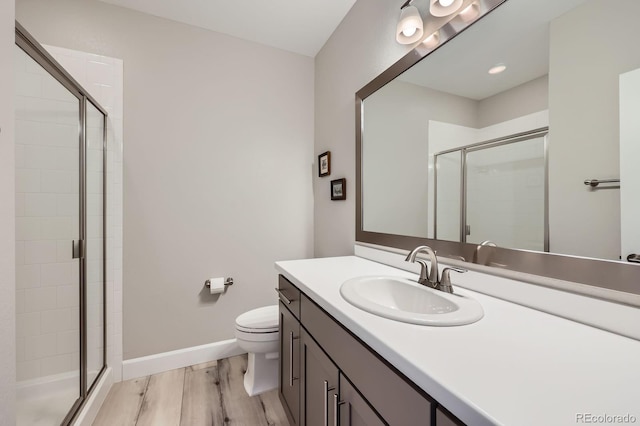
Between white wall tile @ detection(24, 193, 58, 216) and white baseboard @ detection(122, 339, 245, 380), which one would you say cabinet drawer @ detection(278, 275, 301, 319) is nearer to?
white baseboard @ detection(122, 339, 245, 380)

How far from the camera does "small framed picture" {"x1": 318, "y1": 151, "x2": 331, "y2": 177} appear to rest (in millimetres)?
2051

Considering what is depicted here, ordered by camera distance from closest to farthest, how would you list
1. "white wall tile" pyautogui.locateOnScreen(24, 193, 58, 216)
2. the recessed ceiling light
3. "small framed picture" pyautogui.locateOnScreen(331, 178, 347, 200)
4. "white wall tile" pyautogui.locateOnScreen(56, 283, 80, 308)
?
the recessed ceiling light < "white wall tile" pyautogui.locateOnScreen(24, 193, 58, 216) < "white wall tile" pyautogui.locateOnScreen(56, 283, 80, 308) < "small framed picture" pyautogui.locateOnScreen(331, 178, 347, 200)

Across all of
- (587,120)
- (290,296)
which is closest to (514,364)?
(587,120)

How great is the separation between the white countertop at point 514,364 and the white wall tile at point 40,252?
4.58 ft

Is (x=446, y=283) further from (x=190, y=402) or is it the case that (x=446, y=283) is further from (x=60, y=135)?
(x=60, y=135)

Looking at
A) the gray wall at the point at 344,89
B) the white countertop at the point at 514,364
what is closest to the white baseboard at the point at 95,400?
the white countertop at the point at 514,364

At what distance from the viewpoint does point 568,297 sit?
28.1 inches

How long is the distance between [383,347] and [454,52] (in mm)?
1159

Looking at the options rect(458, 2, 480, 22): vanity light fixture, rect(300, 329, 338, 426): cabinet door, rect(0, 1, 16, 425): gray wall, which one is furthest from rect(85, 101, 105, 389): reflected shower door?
rect(458, 2, 480, 22): vanity light fixture

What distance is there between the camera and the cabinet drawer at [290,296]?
45.8 inches

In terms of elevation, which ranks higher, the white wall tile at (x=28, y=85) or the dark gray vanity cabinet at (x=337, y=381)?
the white wall tile at (x=28, y=85)

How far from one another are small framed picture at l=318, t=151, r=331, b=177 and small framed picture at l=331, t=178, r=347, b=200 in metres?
0.13

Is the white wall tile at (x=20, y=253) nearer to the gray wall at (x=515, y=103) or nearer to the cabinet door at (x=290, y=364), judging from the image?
the cabinet door at (x=290, y=364)

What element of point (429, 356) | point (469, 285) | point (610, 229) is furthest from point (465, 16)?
point (429, 356)
